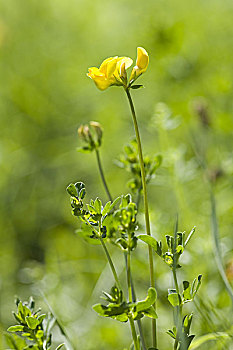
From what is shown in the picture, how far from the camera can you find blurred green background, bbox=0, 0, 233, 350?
1081 mm

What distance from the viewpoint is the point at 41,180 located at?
A: 1.83 m

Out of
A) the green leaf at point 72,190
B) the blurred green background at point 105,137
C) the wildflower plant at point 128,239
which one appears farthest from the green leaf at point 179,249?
the blurred green background at point 105,137

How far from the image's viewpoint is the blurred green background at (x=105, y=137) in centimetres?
108

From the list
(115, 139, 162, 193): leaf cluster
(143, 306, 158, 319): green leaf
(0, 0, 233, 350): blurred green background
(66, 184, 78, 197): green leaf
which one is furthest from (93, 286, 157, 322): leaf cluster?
(0, 0, 233, 350): blurred green background

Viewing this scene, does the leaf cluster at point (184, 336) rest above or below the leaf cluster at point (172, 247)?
below

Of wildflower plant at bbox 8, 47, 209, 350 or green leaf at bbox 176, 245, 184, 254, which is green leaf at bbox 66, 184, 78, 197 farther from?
green leaf at bbox 176, 245, 184, 254

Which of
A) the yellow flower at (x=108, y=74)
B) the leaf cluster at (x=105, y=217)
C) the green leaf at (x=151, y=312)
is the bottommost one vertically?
the green leaf at (x=151, y=312)

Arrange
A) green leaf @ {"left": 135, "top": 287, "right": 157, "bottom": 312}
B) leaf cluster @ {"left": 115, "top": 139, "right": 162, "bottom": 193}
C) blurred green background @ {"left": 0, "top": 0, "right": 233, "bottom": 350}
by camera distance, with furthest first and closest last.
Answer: blurred green background @ {"left": 0, "top": 0, "right": 233, "bottom": 350} → leaf cluster @ {"left": 115, "top": 139, "right": 162, "bottom": 193} → green leaf @ {"left": 135, "top": 287, "right": 157, "bottom": 312}

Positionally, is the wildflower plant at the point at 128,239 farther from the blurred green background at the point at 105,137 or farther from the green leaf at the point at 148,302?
the blurred green background at the point at 105,137

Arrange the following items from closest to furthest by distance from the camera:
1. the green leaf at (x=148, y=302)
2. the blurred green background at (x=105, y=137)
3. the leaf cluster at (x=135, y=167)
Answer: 1. the green leaf at (x=148, y=302)
2. the leaf cluster at (x=135, y=167)
3. the blurred green background at (x=105, y=137)

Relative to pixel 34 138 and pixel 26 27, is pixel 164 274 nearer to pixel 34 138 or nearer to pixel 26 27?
pixel 34 138

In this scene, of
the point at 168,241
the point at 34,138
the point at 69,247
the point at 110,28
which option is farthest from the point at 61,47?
the point at 168,241

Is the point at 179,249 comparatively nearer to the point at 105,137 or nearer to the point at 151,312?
the point at 151,312

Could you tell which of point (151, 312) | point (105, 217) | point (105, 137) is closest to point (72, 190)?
point (105, 217)
